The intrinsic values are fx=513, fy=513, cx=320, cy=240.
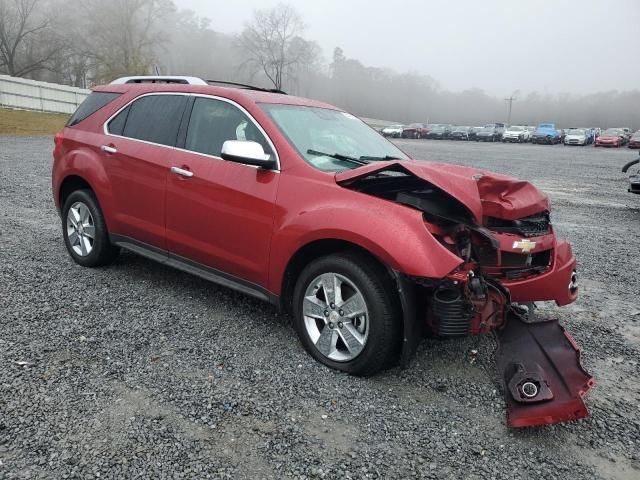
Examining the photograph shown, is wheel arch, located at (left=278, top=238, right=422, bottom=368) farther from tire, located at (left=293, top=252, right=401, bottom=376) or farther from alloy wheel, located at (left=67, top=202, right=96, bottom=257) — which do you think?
alloy wheel, located at (left=67, top=202, right=96, bottom=257)

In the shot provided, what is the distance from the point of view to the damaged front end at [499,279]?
2.89 m

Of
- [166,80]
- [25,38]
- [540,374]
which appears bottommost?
[540,374]

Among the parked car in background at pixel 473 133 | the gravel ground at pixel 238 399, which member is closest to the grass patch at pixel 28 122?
the gravel ground at pixel 238 399

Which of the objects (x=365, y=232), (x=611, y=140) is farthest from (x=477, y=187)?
(x=611, y=140)

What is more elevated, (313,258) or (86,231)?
(313,258)

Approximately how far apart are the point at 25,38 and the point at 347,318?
214 feet

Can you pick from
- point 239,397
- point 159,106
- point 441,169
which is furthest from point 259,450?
point 159,106

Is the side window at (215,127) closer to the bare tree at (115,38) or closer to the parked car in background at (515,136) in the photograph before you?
the parked car in background at (515,136)

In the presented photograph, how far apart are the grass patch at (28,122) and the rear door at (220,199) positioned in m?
23.3

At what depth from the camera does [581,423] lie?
290 centimetres

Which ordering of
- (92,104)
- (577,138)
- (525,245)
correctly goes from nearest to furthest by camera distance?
(525,245) < (92,104) < (577,138)

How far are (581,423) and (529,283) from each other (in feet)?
2.95

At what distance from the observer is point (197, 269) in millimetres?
4051

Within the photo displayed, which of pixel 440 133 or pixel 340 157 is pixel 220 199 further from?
pixel 440 133
